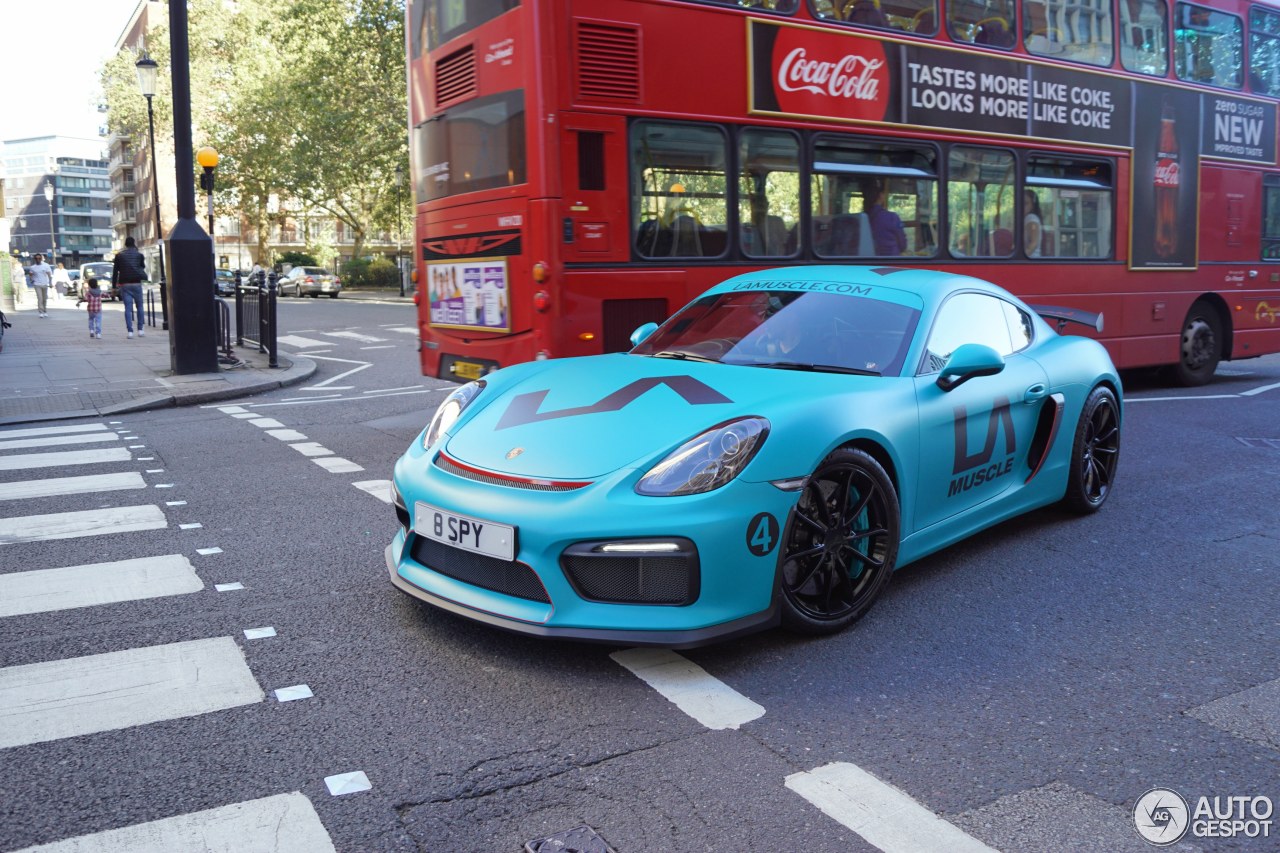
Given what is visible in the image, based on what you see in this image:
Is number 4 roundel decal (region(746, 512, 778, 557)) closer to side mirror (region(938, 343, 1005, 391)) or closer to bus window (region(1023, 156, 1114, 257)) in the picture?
side mirror (region(938, 343, 1005, 391))

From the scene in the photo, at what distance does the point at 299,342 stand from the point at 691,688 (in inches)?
771

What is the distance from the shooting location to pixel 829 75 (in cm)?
878

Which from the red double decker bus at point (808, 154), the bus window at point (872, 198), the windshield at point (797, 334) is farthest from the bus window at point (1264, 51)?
the windshield at point (797, 334)

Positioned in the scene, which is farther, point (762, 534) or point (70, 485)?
point (70, 485)

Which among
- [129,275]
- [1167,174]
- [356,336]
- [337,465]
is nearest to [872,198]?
[1167,174]

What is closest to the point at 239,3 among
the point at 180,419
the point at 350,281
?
the point at 350,281

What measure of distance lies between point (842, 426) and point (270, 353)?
12.6 meters

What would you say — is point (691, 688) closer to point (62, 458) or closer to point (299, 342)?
point (62, 458)

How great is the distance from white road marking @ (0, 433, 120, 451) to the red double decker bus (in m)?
2.78

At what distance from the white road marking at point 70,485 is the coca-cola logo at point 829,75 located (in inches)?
216

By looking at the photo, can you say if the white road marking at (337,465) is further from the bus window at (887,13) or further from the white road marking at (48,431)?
the bus window at (887,13)

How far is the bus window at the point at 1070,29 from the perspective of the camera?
1022cm

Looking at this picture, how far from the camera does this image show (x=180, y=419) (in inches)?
414

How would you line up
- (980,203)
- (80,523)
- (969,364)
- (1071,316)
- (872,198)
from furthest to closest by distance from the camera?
1. (980,203)
2. (872,198)
3. (1071,316)
4. (80,523)
5. (969,364)
